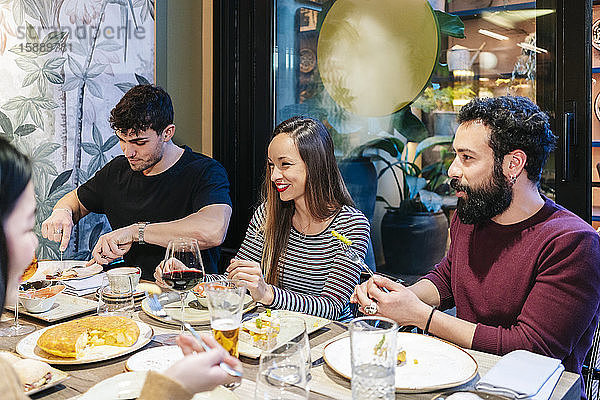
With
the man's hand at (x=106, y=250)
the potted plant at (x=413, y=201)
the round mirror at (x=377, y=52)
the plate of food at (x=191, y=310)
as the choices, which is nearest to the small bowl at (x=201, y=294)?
the plate of food at (x=191, y=310)

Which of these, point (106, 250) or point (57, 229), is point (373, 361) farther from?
point (57, 229)

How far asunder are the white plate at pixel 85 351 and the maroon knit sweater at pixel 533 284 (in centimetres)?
90

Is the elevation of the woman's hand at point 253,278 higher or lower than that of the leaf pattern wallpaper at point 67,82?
lower

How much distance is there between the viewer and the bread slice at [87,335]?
1.38m

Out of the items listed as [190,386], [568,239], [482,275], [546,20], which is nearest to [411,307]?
[482,275]

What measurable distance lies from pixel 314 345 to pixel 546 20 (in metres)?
1.70

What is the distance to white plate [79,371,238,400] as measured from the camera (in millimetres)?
1164

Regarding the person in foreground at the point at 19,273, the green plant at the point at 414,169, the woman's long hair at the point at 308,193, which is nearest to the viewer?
the person in foreground at the point at 19,273

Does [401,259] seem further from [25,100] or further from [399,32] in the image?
[25,100]

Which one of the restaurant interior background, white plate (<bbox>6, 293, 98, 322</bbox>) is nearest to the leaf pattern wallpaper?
the restaurant interior background

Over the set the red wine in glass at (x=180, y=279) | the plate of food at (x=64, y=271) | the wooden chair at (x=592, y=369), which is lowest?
the wooden chair at (x=592, y=369)

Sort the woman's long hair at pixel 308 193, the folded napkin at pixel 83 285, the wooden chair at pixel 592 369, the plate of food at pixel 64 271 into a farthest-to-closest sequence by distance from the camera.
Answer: the woman's long hair at pixel 308 193, the plate of food at pixel 64 271, the folded napkin at pixel 83 285, the wooden chair at pixel 592 369

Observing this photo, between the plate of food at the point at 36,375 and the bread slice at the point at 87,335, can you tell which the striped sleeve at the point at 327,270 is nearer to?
the bread slice at the point at 87,335

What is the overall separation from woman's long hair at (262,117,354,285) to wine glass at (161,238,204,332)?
764 mm
